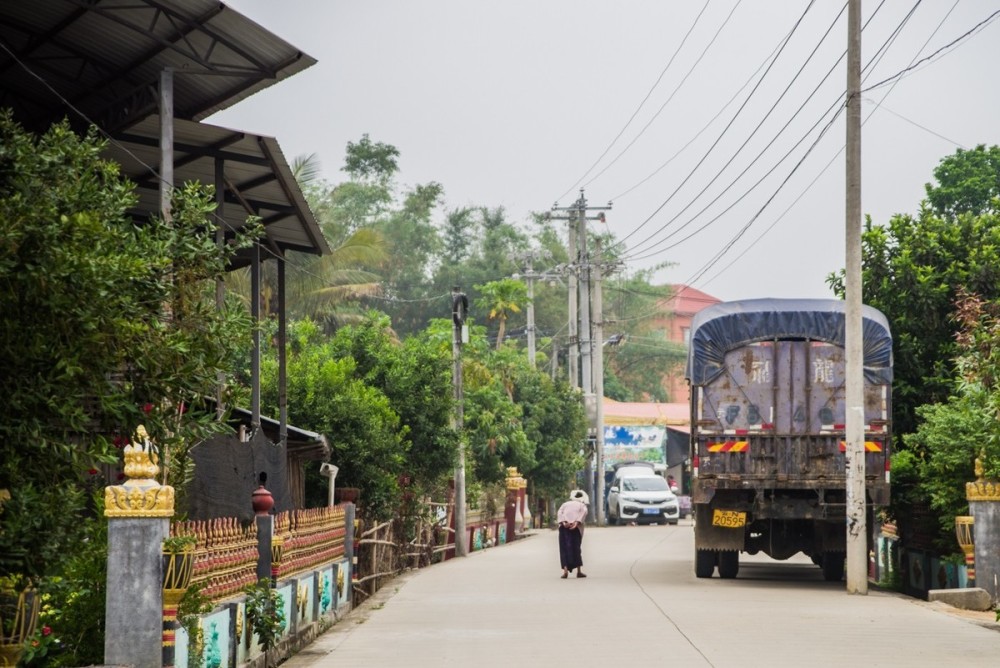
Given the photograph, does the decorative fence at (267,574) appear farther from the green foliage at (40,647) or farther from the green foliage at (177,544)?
the green foliage at (40,647)

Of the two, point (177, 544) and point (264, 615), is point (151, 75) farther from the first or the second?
point (177, 544)

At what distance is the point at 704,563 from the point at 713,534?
1.60 meters

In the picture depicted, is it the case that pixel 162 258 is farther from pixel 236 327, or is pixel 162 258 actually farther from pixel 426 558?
pixel 426 558

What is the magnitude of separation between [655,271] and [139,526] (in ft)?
276

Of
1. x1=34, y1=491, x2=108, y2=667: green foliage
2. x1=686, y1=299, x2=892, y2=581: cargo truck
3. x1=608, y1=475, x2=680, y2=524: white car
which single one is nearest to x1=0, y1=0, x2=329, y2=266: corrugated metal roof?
x1=34, y1=491, x2=108, y2=667: green foliage

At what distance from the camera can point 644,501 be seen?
180 ft

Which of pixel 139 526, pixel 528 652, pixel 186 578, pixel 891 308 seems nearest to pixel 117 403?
pixel 139 526

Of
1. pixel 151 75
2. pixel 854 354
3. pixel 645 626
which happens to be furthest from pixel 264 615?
pixel 854 354

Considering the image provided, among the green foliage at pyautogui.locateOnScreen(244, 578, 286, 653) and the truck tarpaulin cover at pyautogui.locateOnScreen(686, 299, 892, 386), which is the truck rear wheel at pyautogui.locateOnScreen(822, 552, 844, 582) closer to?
the truck tarpaulin cover at pyautogui.locateOnScreen(686, 299, 892, 386)

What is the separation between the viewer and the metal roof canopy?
53.5ft

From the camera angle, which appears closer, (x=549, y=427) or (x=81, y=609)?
(x=81, y=609)

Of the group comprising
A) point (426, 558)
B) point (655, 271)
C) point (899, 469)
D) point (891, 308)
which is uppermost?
point (655, 271)

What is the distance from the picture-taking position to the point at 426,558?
31797 mm

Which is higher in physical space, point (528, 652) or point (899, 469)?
point (899, 469)
